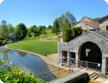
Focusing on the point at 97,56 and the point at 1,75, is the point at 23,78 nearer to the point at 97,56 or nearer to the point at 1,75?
the point at 1,75

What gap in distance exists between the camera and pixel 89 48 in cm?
1401

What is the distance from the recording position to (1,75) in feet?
6.11

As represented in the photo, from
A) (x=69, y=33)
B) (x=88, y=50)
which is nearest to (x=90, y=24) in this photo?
(x=69, y=33)

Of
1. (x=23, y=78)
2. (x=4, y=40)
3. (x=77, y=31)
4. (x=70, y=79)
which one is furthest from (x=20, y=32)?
(x=4, y=40)

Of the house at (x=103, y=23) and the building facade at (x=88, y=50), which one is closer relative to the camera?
the building facade at (x=88, y=50)

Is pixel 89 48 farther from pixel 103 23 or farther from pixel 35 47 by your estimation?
pixel 35 47

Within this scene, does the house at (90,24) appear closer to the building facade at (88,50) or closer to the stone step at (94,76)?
the building facade at (88,50)

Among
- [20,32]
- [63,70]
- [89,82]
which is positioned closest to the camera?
[89,82]

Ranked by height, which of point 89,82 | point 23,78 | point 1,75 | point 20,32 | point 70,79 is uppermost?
point 20,32

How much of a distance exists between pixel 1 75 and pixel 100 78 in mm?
9299

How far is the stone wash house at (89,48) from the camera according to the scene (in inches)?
354

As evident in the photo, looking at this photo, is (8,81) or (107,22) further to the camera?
(107,22)

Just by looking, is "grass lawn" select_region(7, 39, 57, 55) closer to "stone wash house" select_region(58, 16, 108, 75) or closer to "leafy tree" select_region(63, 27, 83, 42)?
"leafy tree" select_region(63, 27, 83, 42)

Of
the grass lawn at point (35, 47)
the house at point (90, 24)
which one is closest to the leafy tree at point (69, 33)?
the house at point (90, 24)
